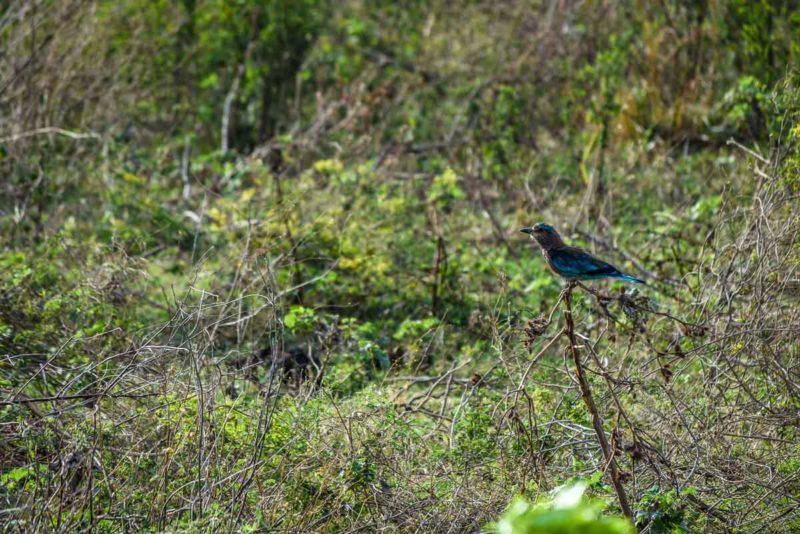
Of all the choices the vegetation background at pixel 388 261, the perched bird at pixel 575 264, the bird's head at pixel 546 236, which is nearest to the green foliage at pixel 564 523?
the vegetation background at pixel 388 261

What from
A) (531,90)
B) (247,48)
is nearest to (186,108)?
(247,48)

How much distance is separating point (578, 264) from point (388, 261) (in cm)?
220

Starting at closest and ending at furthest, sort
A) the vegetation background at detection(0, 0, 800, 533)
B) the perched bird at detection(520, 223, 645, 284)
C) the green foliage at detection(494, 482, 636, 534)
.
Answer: the green foliage at detection(494, 482, 636, 534)
the vegetation background at detection(0, 0, 800, 533)
the perched bird at detection(520, 223, 645, 284)

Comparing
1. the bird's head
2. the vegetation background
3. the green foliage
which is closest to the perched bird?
the bird's head

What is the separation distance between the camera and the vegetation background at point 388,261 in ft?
12.3

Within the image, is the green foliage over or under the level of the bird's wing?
over

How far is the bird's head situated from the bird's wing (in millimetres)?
107

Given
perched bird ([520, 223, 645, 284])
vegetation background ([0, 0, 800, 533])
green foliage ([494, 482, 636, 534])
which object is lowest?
vegetation background ([0, 0, 800, 533])

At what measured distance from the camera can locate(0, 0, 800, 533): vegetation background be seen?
3.75 meters

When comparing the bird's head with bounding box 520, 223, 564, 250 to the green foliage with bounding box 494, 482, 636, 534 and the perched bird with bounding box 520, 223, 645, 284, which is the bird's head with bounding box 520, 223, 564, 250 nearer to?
the perched bird with bounding box 520, 223, 645, 284

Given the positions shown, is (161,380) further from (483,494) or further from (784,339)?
(784,339)

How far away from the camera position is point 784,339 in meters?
4.37

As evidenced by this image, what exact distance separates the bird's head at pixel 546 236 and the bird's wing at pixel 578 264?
0.11 metres

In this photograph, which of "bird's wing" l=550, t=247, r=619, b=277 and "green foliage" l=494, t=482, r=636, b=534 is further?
"bird's wing" l=550, t=247, r=619, b=277
